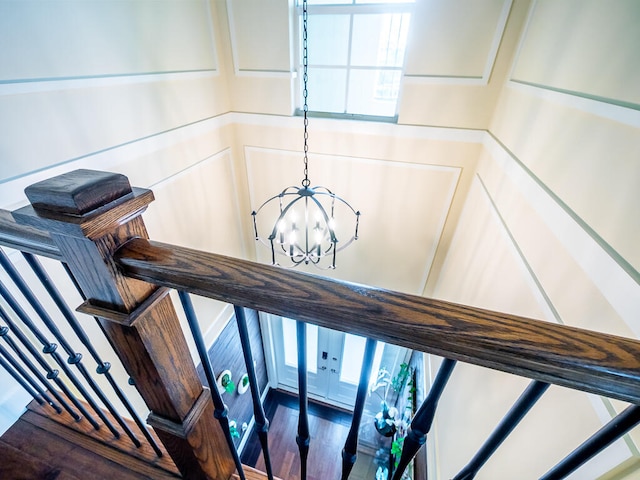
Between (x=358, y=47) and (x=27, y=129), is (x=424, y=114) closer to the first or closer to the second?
Result: (x=358, y=47)

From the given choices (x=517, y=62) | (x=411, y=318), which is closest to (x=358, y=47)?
(x=517, y=62)

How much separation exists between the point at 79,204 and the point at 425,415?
2.22 feet

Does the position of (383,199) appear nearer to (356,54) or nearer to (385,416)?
(356,54)

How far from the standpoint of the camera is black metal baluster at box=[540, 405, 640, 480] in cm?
36

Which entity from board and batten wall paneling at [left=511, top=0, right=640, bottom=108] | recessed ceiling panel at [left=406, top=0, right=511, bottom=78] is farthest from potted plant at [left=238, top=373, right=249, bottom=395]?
board and batten wall paneling at [left=511, top=0, right=640, bottom=108]

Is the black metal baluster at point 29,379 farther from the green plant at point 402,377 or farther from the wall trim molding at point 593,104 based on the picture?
the green plant at point 402,377

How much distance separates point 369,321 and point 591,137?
3.93 feet

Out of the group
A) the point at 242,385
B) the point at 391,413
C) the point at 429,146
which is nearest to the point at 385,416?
the point at 391,413

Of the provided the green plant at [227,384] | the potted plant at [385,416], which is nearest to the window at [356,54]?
the green plant at [227,384]

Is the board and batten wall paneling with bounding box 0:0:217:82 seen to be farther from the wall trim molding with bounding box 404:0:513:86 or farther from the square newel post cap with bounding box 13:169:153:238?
the wall trim molding with bounding box 404:0:513:86

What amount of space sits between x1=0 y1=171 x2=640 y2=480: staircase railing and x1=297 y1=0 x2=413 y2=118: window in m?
2.46

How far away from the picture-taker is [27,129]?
1.31 m

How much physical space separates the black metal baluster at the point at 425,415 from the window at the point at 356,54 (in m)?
2.50

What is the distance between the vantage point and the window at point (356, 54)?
2250 mm
